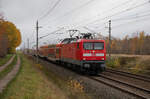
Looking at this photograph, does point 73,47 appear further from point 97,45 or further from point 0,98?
point 0,98

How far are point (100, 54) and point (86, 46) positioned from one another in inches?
56.7

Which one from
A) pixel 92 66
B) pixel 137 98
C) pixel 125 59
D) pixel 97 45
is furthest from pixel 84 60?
pixel 125 59

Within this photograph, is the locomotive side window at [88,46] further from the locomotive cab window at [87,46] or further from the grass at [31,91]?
the grass at [31,91]

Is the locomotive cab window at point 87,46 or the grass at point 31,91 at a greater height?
the locomotive cab window at point 87,46

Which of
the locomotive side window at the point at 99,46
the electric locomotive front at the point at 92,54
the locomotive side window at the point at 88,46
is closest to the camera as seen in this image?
the electric locomotive front at the point at 92,54

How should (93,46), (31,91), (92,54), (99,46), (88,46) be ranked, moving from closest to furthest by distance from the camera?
(31,91), (92,54), (88,46), (93,46), (99,46)

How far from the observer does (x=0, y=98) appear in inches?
288

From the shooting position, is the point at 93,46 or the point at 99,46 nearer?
the point at 93,46

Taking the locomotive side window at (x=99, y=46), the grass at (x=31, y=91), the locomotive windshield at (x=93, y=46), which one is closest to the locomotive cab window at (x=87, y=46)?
the locomotive windshield at (x=93, y=46)

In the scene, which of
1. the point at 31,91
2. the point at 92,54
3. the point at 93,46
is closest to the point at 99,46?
the point at 93,46

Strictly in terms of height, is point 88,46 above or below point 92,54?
above

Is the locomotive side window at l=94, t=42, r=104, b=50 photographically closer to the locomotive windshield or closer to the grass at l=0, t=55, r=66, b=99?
the locomotive windshield

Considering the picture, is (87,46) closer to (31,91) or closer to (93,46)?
(93,46)

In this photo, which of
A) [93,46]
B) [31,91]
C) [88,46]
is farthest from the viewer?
[93,46]
